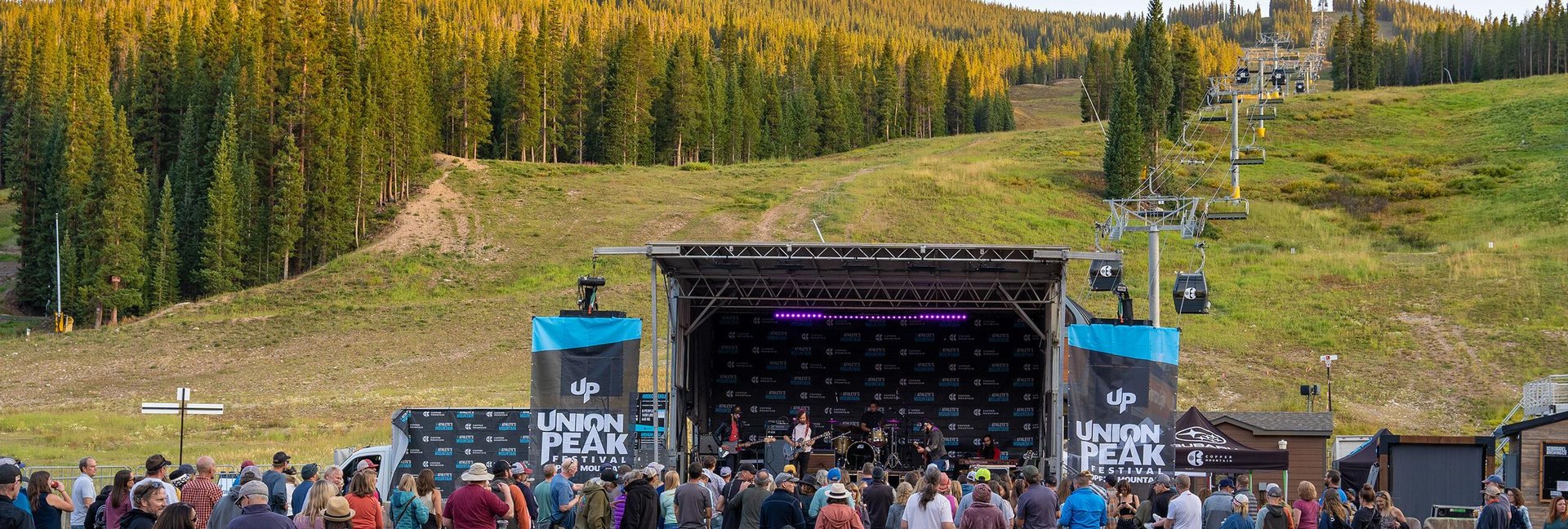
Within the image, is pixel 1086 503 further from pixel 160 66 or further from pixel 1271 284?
pixel 160 66

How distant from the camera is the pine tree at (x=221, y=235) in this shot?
188 ft

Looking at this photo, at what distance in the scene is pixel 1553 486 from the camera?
20625 mm

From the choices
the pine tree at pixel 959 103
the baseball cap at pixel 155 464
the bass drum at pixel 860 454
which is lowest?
the bass drum at pixel 860 454

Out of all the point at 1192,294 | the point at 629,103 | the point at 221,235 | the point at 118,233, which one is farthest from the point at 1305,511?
the point at 629,103

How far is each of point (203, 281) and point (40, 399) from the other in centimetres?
1869

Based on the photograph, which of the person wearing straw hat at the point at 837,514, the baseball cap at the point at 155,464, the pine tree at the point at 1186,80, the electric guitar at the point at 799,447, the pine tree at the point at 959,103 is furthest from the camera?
the pine tree at the point at 959,103

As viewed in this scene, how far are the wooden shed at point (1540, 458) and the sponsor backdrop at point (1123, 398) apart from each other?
732cm

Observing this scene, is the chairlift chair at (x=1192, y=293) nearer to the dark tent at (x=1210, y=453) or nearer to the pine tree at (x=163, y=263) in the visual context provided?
the dark tent at (x=1210, y=453)

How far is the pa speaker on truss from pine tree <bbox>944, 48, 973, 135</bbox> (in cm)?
9898

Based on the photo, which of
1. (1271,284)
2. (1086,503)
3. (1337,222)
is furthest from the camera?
(1337,222)

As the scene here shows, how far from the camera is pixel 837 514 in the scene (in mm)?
9789

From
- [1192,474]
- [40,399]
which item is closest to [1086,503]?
[1192,474]

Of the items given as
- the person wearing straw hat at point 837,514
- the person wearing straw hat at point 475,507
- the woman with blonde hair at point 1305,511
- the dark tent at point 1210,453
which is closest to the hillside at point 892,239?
the dark tent at point 1210,453

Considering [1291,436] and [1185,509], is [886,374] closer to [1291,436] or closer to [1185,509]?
[1291,436]
